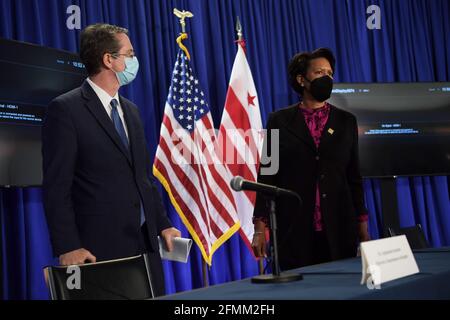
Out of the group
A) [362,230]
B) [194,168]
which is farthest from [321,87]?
[194,168]

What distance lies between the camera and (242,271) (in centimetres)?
493

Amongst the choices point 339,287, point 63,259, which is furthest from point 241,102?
point 339,287

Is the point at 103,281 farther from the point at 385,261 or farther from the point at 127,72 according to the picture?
the point at 127,72

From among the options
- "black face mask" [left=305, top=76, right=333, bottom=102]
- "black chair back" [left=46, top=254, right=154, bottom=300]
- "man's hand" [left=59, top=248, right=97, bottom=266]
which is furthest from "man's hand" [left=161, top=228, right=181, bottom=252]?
"black face mask" [left=305, top=76, right=333, bottom=102]

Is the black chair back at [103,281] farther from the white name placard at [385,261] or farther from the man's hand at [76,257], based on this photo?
the white name placard at [385,261]

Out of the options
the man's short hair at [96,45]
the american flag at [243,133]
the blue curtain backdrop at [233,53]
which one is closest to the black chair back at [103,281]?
the man's short hair at [96,45]

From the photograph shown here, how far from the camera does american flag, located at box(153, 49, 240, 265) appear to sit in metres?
4.26

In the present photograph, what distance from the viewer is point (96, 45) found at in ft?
8.68

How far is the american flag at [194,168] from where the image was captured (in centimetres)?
426

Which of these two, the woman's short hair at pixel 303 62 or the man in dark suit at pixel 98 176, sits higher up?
the woman's short hair at pixel 303 62

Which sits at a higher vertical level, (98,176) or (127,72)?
(127,72)

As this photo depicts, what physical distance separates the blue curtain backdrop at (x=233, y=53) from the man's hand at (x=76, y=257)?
5.05ft

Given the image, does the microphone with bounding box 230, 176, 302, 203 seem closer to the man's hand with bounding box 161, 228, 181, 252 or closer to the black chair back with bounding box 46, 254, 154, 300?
the black chair back with bounding box 46, 254, 154, 300

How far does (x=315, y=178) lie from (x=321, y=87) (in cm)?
41
